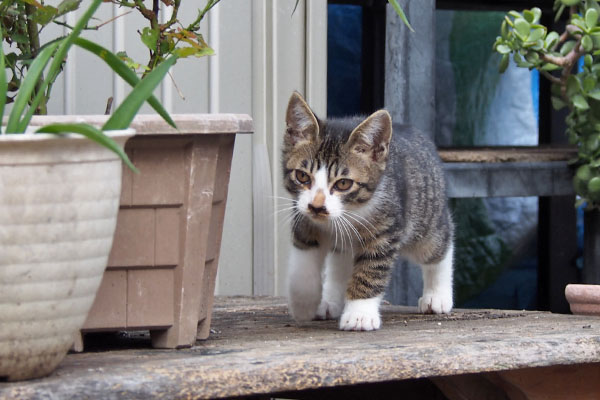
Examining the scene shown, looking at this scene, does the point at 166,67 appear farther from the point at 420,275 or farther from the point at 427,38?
the point at 420,275

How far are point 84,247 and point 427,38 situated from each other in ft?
6.32

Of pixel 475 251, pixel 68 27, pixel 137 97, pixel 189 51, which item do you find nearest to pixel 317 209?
pixel 189 51

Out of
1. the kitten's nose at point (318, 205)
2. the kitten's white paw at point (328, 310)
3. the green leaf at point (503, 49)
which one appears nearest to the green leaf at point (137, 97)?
the kitten's nose at point (318, 205)

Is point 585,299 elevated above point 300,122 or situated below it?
below

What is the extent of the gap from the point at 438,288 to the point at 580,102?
986 millimetres

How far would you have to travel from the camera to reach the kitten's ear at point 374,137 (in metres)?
2.08

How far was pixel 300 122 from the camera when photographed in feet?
7.12

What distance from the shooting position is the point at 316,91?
118 inches

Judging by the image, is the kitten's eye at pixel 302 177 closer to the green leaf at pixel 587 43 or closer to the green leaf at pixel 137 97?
the green leaf at pixel 137 97

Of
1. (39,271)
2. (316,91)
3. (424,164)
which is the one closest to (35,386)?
(39,271)

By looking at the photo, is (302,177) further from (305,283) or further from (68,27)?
(68,27)

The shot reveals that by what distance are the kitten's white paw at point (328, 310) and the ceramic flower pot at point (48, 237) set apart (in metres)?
1.03

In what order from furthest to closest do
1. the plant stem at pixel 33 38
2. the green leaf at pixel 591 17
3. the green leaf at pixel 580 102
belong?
the green leaf at pixel 580 102 < the green leaf at pixel 591 17 < the plant stem at pixel 33 38

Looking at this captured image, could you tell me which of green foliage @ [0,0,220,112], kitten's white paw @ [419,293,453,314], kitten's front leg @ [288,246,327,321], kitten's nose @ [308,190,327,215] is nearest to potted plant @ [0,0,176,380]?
green foliage @ [0,0,220,112]
